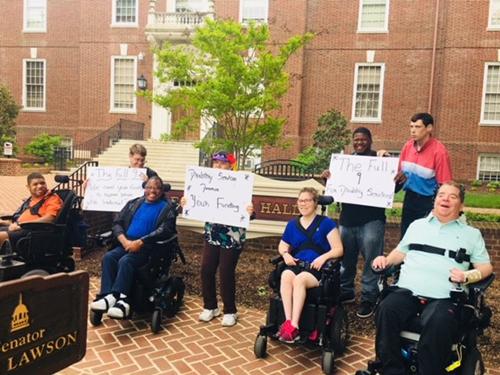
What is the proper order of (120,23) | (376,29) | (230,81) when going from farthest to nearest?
(120,23) → (376,29) → (230,81)

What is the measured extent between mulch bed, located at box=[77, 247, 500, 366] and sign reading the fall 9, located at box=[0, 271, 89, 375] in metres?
3.19

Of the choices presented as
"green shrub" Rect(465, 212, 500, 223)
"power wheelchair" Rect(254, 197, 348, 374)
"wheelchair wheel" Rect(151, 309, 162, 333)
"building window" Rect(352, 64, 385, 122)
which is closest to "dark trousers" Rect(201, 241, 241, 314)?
"wheelchair wheel" Rect(151, 309, 162, 333)

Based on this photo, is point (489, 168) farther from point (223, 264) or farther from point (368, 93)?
point (223, 264)

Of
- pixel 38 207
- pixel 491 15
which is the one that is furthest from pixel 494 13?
pixel 38 207

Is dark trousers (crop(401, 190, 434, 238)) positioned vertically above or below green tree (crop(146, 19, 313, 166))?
below

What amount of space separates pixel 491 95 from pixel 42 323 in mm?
19178

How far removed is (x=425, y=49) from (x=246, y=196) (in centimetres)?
1577

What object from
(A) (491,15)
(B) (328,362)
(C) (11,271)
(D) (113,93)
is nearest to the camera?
(C) (11,271)

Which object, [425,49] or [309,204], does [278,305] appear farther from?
[425,49]

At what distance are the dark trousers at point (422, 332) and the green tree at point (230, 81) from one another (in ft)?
21.8

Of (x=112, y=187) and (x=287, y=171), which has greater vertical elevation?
(x=112, y=187)

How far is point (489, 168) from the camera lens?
17.7 meters

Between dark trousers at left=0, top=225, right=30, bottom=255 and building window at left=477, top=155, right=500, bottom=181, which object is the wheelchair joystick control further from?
building window at left=477, top=155, right=500, bottom=181

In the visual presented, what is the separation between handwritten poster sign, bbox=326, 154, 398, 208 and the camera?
4.50 m
